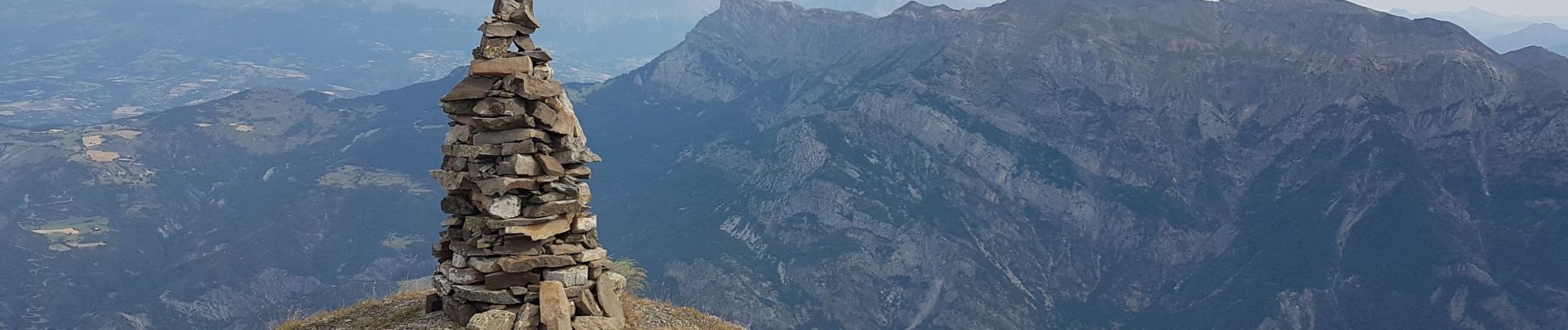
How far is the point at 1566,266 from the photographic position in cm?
19075

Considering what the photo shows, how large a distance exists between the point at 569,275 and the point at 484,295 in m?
2.21

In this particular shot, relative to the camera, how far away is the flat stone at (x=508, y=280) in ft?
→ 79.9

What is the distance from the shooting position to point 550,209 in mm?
24875

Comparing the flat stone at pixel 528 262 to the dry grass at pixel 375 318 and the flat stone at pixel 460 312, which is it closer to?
the flat stone at pixel 460 312

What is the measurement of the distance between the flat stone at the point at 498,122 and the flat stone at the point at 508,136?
0.41 feet

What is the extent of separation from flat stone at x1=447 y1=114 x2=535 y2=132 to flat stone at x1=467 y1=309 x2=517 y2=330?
4.36m

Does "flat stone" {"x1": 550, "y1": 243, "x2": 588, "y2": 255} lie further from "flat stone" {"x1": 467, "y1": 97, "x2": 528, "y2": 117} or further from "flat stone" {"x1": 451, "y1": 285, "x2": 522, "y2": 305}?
"flat stone" {"x1": 467, "y1": 97, "x2": 528, "y2": 117}

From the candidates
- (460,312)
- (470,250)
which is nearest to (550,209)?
(470,250)

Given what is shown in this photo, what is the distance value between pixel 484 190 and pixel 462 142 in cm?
191

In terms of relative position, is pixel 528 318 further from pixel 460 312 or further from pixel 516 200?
pixel 516 200

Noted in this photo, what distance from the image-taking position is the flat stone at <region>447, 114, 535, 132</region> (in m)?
24.6

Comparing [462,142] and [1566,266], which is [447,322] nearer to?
[462,142]

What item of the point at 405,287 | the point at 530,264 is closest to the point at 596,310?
the point at 530,264

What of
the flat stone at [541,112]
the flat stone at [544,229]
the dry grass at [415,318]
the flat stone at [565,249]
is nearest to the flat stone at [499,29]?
the flat stone at [541,112]
